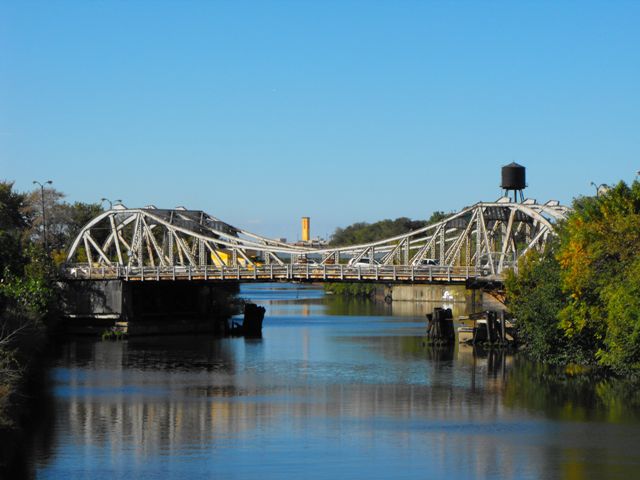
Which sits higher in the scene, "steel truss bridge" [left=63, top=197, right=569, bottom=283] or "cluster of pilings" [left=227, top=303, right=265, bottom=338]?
"steel truss bridge" [left=63, top=197, right=569, bottom=283]

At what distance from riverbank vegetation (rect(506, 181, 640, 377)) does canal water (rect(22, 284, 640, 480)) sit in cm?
251

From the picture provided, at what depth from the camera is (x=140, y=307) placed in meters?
112

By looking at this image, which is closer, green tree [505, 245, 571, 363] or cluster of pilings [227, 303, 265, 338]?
green tree [505, 245, 571, 363]

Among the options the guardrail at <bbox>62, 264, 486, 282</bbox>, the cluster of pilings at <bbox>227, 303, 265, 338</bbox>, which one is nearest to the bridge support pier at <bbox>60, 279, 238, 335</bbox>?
the guardrail at <bbox>62, 264, 486, 282</bbox>

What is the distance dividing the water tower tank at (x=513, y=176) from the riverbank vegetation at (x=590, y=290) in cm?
2113

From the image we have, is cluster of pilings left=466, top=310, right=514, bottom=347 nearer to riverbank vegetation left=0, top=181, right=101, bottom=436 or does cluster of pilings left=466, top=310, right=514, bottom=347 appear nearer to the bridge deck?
the bridge deck

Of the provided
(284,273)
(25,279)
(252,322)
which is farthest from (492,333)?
(25,279)

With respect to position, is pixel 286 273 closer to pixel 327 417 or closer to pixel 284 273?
pixel 284 273

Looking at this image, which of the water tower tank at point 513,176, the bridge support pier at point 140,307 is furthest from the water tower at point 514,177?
the bridge support pier at point 140,307

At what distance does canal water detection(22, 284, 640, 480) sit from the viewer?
45.1 metres

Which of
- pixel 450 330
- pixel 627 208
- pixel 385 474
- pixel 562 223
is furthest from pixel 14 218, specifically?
pixel 385 474

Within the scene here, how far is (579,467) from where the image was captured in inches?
1761

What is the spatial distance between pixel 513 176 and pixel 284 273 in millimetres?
21208

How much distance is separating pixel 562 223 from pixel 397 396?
27646 mm
